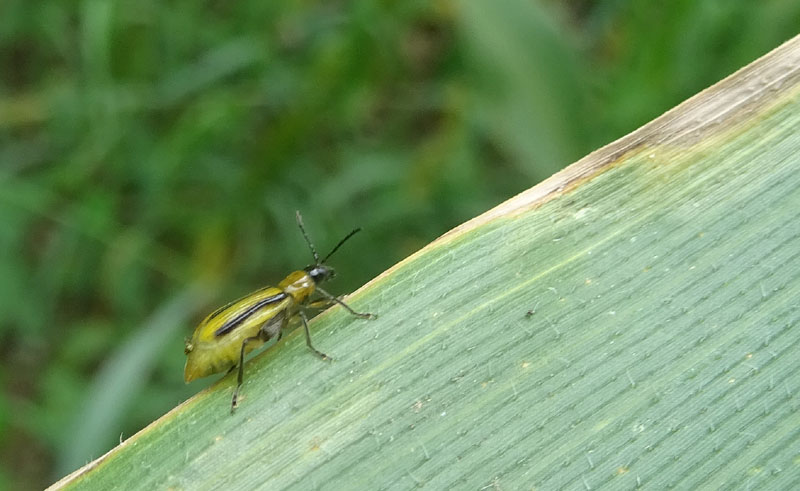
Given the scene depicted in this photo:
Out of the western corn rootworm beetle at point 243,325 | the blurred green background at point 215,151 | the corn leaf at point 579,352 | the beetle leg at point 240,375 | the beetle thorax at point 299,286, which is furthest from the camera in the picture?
the blurred green background at point 215,151

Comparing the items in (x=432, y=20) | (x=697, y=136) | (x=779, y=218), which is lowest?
(x=779, y=218)

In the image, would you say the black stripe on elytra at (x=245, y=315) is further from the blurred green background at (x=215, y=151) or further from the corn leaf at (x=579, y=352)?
the blurred green background at (x=215, y=151)

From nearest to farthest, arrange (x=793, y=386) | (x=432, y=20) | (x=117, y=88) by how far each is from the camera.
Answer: (x=793, y=386), (x=117, y=88), (x=432, y=20)

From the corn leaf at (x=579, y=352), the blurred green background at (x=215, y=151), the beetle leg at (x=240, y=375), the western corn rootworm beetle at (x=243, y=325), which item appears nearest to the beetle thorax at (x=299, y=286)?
the western corn rootworm beetle at (x=243, y=325)

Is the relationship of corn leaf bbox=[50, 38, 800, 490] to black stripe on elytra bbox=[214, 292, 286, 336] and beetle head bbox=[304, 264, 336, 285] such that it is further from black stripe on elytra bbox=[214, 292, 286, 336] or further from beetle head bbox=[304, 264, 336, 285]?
beetle head bbox=[304, 264, 336, 285]

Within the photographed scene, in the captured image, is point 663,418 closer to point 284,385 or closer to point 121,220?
point 284,385

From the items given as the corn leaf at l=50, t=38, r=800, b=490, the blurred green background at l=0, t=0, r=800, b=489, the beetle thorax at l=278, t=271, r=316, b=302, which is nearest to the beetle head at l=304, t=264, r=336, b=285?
the beetle thorax at l=278, t=271, r=316, b=302

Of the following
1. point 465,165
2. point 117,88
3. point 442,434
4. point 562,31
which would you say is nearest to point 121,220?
point 117,88

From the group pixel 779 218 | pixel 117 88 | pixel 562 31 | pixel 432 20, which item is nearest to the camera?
pixel 779 218

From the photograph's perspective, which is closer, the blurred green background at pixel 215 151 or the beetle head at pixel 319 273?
the beetle head at pixel 319 273
